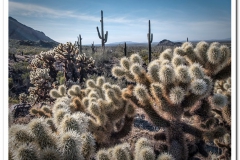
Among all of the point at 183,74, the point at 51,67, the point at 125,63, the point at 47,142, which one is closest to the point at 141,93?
the point at 183,74

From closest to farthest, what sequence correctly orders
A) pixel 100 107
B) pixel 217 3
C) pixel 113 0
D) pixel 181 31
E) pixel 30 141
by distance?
pixel 30 141 < pixel 100 107 < pixel 113 0 < pixel 217 3 < pixel 181 31

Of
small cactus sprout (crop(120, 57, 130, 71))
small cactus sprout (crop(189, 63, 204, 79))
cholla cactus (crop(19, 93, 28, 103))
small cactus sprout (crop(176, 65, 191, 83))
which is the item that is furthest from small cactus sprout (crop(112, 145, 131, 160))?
cholla cactus (crop(19, 93, 28, 103))

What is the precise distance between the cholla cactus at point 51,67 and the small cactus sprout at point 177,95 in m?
2.52

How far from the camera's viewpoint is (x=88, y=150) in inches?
66.4

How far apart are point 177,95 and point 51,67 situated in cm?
363

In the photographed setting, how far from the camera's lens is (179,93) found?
2119mm

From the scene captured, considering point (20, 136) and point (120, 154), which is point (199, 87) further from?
point (20, 136)

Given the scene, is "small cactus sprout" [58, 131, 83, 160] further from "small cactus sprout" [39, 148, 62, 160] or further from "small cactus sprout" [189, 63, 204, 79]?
"small cactus sprout" [189, 63, 204, 79]

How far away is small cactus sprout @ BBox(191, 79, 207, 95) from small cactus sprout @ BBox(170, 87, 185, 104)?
4.1 inches

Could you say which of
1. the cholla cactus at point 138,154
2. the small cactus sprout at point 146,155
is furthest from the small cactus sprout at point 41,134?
the small cactus sprout at point 146,155

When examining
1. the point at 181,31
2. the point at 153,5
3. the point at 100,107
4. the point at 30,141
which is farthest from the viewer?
the point at 181,31
